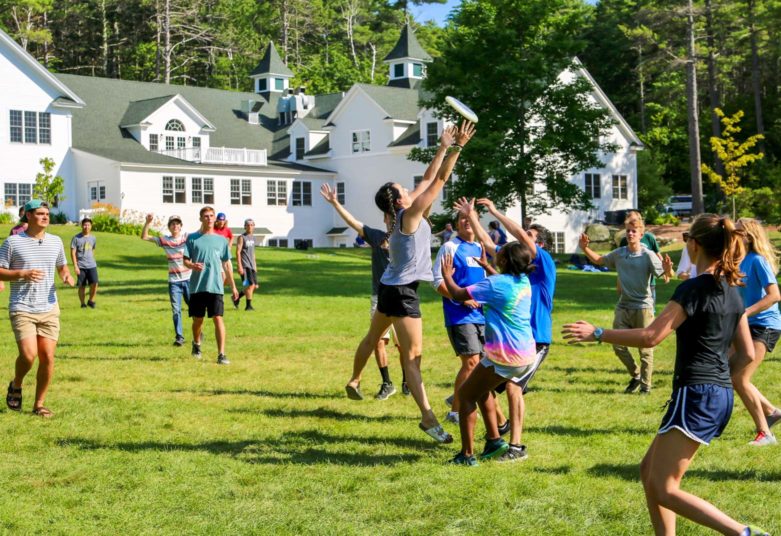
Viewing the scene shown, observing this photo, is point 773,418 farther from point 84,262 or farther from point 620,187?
point 620,187

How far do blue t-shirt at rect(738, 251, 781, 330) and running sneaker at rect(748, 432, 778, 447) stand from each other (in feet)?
3.21

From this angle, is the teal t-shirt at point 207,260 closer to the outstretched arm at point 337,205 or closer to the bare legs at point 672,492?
the outstretched arm at point 337,205

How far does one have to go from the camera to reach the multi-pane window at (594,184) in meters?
56.3

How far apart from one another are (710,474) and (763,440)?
1.17m

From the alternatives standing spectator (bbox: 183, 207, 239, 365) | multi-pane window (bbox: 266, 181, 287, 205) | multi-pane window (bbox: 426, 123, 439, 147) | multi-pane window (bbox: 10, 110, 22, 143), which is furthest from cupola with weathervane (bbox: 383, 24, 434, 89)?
standing spectator (bbox: 183, 207, 239, 365)

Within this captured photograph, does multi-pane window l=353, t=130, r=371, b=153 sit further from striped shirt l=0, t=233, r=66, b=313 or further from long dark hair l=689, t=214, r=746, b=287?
long dark hair l=689, t=214, r=746, b=287

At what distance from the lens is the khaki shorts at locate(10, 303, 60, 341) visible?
9.31 m

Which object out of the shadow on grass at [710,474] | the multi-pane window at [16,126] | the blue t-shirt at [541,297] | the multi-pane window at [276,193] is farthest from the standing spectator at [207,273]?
the multi-pane window at [276,193]

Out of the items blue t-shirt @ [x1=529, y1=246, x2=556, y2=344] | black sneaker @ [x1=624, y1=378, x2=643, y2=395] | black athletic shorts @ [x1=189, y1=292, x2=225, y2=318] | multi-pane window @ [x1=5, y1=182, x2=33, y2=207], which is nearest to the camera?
blue t-shirt @ [x1=529, y1=246, x2=556, y2=344]

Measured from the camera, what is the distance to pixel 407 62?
6394 centimetres

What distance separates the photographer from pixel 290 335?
17.0 metres

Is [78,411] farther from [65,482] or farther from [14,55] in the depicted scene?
[14,55]

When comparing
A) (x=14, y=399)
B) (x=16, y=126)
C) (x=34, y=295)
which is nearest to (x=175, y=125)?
(x=16, y=126)

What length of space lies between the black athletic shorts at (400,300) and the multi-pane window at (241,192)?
47.1 meters
